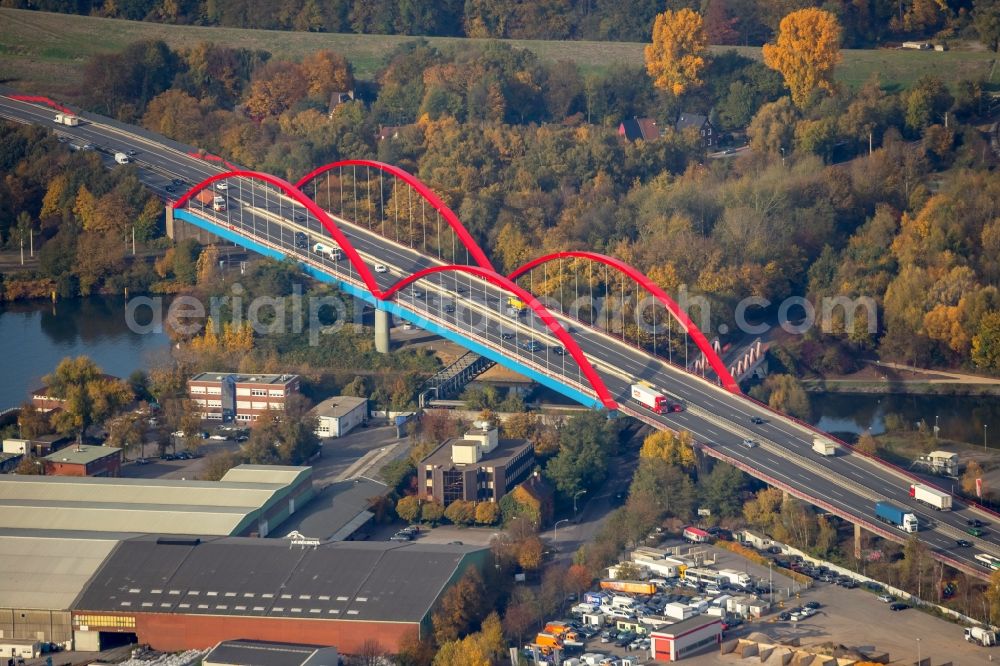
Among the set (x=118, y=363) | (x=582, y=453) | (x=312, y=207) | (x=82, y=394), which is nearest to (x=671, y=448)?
(x=582, y=453)

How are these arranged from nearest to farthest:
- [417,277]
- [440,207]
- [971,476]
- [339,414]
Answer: [971,476] → [339,414] → [417,277] → [440,207]

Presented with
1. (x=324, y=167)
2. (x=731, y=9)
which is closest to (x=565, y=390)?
(x=324, y=167)

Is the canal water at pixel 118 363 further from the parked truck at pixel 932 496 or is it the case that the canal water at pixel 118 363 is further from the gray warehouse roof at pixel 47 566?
the gray warehouse roof at pixel 47 566

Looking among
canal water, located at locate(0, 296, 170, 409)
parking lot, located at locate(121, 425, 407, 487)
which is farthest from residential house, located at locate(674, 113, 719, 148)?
parking lot, located at locate(121, 425, 407, 487)

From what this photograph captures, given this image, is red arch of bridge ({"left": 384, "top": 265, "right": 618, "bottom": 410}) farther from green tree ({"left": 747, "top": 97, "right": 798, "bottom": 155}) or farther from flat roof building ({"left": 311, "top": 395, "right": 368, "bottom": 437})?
green tree ({"left": 747, "top": 97, "right": 798, "bottom": 155})

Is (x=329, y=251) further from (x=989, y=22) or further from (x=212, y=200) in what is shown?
(x=989, y=22)

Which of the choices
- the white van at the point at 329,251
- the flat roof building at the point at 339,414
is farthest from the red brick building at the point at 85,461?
the white van at the point at 329,251
